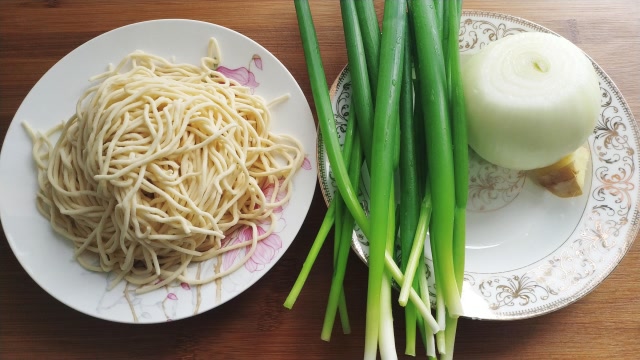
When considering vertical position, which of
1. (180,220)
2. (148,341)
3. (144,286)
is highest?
(180,220)

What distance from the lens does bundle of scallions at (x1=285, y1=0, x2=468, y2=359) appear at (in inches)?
38.1

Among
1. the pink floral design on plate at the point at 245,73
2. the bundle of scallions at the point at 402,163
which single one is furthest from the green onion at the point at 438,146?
the pink floral design on plate at the point at 245,73

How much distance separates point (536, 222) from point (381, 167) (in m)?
0.39

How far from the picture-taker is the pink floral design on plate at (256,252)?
1.05 m

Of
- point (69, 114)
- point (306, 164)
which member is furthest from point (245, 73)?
point (69, 114)

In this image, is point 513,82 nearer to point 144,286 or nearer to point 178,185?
point 178,185

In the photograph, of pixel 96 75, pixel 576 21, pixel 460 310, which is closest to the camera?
pixel 460 310

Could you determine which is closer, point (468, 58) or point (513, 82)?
point (513, 82)

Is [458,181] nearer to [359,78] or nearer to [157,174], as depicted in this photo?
[359,78]

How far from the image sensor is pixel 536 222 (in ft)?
3.69

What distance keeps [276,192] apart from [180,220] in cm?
20

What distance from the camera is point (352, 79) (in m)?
1.07

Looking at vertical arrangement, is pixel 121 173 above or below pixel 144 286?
above

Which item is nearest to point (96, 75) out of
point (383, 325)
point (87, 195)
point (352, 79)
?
point (87, 195)
